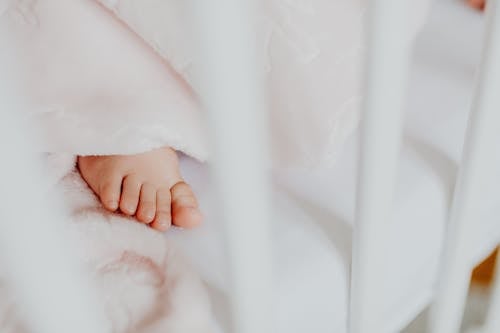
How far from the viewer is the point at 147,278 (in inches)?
19.0

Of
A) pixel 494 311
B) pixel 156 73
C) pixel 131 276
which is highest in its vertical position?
pixel 156 73

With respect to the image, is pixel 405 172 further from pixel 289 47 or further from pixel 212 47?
pixel 212 47

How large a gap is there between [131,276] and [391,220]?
0.62 feet

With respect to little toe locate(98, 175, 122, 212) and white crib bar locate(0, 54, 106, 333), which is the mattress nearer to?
little toe locate(98, 175, 122, 212)

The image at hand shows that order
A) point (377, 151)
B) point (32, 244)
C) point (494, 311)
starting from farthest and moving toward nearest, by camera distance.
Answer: point (494, 311) → point (377, 151) → point (32, 244)

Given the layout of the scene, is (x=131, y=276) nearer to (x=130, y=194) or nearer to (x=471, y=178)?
(x=130, y=194)

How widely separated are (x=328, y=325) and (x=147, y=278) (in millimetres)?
134

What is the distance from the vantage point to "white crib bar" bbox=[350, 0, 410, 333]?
40cm

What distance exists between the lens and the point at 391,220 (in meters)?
0.55

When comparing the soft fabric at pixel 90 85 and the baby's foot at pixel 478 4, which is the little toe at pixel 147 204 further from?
the baby's foot at pixel 478 4

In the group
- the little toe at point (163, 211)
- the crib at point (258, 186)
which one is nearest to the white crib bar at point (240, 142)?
the crib at point (258, 186)

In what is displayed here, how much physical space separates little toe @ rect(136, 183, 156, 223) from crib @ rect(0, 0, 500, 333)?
0.35 feet

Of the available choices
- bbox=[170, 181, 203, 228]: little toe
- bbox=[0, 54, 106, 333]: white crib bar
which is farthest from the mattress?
bbox=[0, 54, 106, 333]: white crib bar

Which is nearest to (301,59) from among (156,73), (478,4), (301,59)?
(301,59)
